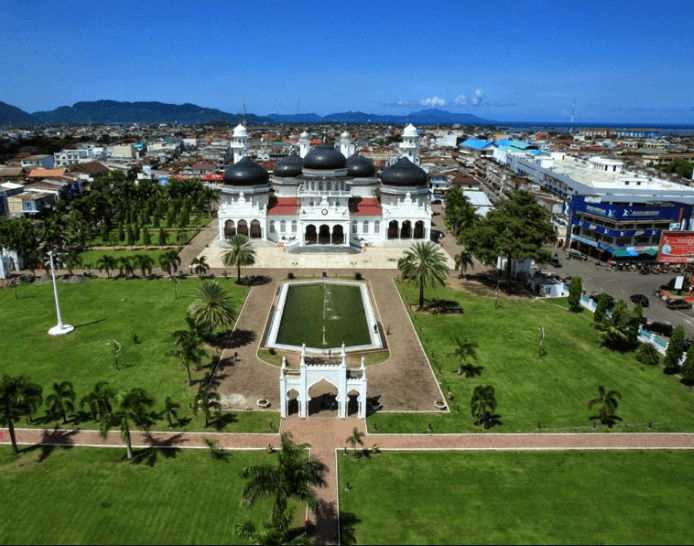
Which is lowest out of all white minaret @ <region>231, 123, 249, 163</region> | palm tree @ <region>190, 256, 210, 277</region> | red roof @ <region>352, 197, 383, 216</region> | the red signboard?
palm tree @ <region>190, 256, 210, 277</region>

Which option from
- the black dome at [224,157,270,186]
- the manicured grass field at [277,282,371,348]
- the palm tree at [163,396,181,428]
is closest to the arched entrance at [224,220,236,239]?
the black dome at [224,157,270,186]

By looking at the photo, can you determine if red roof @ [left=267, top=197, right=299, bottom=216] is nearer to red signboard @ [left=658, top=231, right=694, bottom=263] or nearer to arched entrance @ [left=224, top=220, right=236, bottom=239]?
arched entrance @ [left=224, top=220, right=236, bottom=239]

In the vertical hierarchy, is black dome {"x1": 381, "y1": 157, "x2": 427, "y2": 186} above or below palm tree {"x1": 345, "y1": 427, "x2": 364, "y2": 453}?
above

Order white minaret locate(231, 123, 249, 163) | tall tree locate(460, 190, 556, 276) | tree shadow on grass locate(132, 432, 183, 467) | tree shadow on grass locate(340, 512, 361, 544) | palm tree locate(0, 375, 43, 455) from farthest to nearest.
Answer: white minaret locate(231, 123, 249, 163)
tall tree locate(460, 190, 556, 276)
tree shadow on grass locate(132, 432, 183, 467)
palm tree locate(0, 375, 43, 455)
tree shadow on grass locate(340, 512, 361, 544)

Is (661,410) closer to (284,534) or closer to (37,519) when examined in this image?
(284,534)

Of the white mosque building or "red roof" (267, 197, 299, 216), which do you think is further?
"red roof" (267, 197, 299, 216)

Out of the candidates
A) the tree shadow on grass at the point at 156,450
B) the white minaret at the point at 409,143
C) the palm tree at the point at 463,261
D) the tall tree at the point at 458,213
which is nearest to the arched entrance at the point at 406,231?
the tall tree at the point at 458,213

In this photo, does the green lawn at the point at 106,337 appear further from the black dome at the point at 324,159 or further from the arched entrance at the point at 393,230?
the arched entrance at the point at 393,230

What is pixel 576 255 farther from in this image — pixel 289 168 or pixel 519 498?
pixel 519 498
